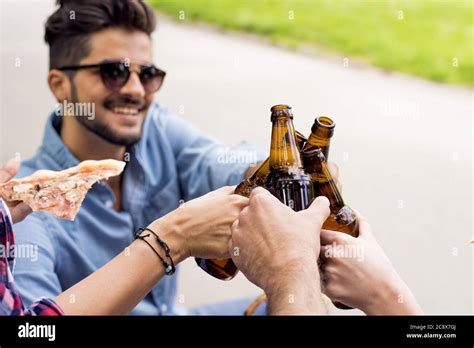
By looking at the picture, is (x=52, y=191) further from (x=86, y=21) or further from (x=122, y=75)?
(x=86, y=21)

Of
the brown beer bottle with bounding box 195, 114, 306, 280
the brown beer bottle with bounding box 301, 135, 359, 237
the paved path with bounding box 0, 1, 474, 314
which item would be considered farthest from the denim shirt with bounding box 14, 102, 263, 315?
the brown beer bottle with bounding box 301, 135, 359, 237

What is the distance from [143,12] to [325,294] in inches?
36.4

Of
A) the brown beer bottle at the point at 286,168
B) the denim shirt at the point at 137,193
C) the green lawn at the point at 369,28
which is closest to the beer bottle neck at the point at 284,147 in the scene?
the brown beer bottle at the point at 286,168

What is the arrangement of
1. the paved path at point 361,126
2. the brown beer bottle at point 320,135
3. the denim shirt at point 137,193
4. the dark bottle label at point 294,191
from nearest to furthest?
the dark bottle label at point 294,191 < the brown beer bottle at point 320,135 < the denim shirt at point 137,193 < the paved path at point 361,126

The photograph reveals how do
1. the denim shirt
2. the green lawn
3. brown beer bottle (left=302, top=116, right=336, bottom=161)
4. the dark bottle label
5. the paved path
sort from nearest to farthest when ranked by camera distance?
the dark bottle label, brown beer bottle (left=302, top=116, right=336, bottom=161), the denim shirt, the paved path, the green lawn

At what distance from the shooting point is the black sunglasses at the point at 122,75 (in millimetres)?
1618

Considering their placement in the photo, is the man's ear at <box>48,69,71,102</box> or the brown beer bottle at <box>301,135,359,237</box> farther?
the man's ear at <box>48,69,71,102</box>

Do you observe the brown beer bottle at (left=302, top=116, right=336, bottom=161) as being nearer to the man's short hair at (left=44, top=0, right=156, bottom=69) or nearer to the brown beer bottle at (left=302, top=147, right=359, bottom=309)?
the brown beer bottle at (left=302, top=147, right=359, bottom=309)

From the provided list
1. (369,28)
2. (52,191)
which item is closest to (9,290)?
(52,191)

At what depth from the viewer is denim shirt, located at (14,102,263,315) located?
5.04 ft

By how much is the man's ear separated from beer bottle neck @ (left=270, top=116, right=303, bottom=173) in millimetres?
838

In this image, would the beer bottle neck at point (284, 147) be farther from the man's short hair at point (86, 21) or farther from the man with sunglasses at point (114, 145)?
the man's short hair at point (86, 21)

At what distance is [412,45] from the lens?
2.60 meters
